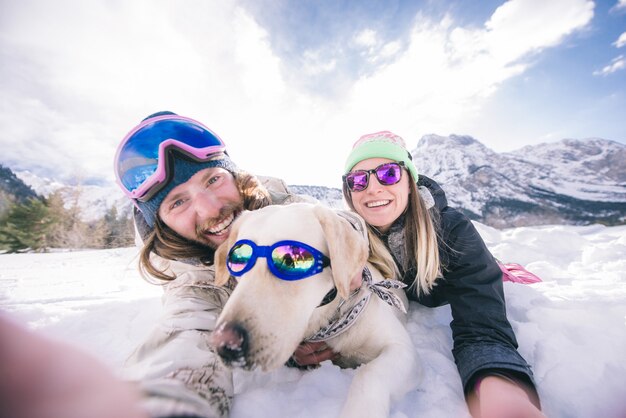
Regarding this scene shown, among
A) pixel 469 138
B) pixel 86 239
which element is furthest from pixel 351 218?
pixel 469 138

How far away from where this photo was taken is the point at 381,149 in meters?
2.73

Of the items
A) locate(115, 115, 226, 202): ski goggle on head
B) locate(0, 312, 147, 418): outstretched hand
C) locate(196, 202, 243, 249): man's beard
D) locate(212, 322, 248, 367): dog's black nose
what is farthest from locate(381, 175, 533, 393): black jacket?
locate(115, 115, 226, 202): ski goggle on head

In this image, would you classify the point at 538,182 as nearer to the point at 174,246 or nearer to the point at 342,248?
the point at 342,248

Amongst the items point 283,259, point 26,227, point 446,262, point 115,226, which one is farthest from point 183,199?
point 115,226

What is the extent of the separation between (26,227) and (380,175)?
34749 mm

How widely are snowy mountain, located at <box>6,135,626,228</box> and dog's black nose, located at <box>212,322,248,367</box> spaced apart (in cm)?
1967

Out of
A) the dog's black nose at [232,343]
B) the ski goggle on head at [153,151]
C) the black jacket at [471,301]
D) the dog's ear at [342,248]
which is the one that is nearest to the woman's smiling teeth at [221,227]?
the ski goggle on head at [153,151]

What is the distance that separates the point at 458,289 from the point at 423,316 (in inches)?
26.6

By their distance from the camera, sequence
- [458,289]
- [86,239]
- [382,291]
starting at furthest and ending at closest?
[86,239] → [458,289] → [382,291]

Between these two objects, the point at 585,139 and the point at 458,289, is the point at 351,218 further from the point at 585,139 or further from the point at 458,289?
the point at 585,139

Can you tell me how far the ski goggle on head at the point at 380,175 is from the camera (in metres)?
2.61

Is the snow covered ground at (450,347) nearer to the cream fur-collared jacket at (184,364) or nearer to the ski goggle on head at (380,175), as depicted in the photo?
the cream fur-collared jacket at (184,364)

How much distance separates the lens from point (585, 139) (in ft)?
168

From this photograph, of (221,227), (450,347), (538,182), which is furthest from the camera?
(538,182)
